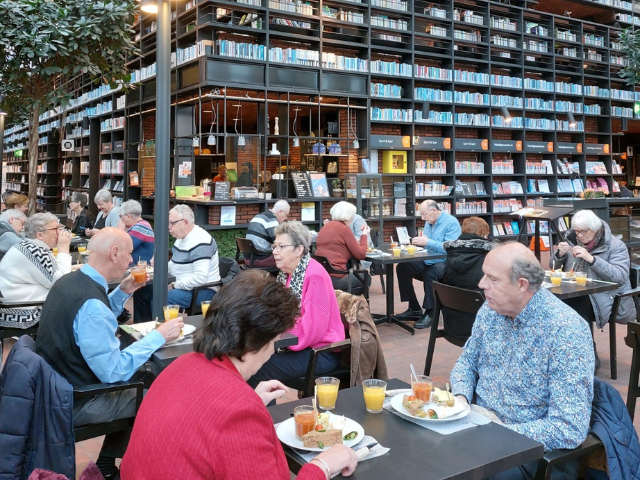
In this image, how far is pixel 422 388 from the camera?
199cm

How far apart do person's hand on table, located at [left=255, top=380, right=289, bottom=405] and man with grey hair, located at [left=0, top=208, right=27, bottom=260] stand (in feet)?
12.1

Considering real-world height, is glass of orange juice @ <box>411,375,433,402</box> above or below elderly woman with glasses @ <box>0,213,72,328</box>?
below

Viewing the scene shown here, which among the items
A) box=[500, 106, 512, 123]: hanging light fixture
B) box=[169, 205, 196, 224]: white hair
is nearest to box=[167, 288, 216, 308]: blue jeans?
box=[169, 205, 196, 224]: white hair

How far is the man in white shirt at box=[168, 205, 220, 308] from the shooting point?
4504mm

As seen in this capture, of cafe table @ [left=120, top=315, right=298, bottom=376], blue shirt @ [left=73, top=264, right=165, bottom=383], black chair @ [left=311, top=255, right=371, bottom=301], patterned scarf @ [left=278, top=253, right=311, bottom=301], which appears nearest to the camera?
blue shirt @ [left=73, top=264, right=165, bottom=383]

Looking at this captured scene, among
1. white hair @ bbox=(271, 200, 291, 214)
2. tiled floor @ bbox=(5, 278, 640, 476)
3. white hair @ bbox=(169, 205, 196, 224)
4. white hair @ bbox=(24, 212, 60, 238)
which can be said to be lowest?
tiled floor @ bbox=(5, 278, 640, 476)

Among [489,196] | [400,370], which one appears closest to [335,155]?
[489,196]

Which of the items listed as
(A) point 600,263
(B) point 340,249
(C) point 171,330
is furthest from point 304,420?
(B) point 340,249

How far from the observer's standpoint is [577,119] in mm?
13266

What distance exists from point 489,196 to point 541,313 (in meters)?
10.2

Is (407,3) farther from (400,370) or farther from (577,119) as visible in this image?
(400,370)

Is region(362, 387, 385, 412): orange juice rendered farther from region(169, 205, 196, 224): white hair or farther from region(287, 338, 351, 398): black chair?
region(169, 205, 196, 224): white hair

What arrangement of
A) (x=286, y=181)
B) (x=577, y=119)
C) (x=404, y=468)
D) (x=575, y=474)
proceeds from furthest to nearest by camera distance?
1. (x=577, y=119)
2. (x=286, y=181)
3. (x=575, y=474)
4. (x=404, y=468)

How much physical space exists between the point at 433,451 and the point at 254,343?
2.09 feet
